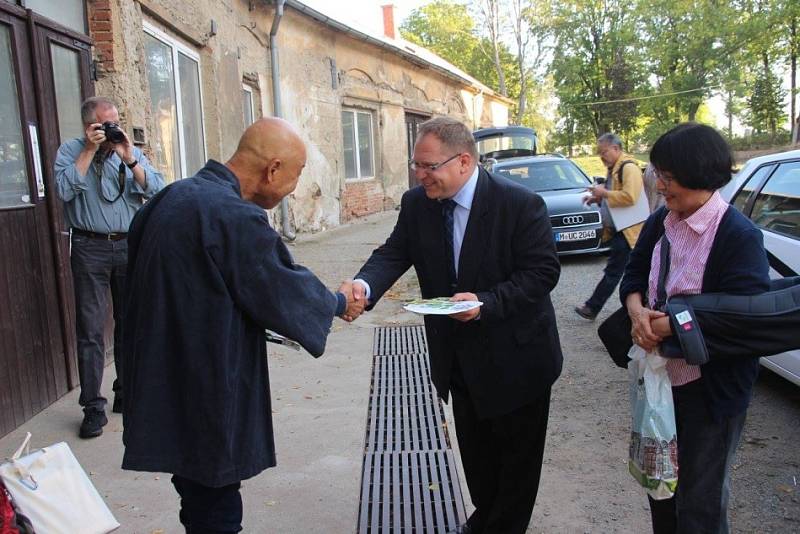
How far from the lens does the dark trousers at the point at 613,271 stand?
647cm

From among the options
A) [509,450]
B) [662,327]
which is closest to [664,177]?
[662,327]

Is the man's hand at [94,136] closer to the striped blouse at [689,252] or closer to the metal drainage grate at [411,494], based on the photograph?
the metal drainage grate at [411,494]

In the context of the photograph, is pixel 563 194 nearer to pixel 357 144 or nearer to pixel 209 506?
pixel 357 144

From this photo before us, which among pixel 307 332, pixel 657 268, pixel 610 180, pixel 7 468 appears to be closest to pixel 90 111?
pixel 7 468

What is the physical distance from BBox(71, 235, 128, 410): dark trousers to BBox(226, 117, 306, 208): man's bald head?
7.93ft

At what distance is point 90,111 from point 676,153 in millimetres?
3642

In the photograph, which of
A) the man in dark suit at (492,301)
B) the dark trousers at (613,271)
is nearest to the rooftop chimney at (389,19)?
the dark trousers at (613,271)

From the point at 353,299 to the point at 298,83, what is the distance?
10.9 m

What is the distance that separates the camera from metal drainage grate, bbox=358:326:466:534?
3.18 m

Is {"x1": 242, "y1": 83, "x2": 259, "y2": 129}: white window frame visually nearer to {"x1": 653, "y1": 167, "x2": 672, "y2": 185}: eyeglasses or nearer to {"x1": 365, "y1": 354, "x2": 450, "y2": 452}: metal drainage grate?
{"x1": 365, "y1": 354, "x2": 450, "y2": 452}: metal drainage grate

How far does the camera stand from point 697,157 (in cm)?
208

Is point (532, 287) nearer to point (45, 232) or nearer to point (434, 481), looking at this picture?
point (434, 481)

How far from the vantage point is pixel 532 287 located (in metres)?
2.57

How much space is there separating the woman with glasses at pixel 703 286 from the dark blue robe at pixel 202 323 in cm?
126
